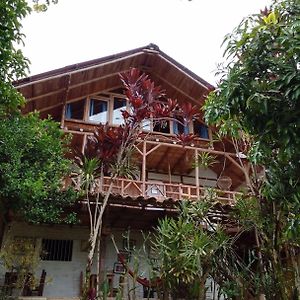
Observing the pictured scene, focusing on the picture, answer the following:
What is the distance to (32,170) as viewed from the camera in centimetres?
688

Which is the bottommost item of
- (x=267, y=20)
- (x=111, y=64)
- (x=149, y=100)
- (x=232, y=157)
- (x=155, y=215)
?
(x=155, y=215)

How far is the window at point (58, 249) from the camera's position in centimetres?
923

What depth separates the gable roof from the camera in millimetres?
10086

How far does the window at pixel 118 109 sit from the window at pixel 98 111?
28cm

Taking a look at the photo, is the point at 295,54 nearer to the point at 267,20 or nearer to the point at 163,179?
the point at 267,20

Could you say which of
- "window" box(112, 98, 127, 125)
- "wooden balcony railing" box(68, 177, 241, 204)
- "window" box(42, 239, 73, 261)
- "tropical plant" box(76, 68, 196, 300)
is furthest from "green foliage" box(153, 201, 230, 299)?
"window" box(112, 98, 127, 125)

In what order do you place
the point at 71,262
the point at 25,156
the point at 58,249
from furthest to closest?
1. the point at 58,249
2. the point at 71,262
3. the point at 25,156

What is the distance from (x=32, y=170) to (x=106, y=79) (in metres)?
5.44

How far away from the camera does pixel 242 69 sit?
12.3 ft

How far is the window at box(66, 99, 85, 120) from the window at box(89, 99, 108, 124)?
11.2 inches

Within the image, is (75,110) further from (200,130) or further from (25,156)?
(25,156)

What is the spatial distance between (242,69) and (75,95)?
8235 mm

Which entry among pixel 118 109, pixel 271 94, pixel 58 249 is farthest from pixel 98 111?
pixel 271 94

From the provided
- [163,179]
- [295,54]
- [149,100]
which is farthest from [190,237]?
[163,179]
